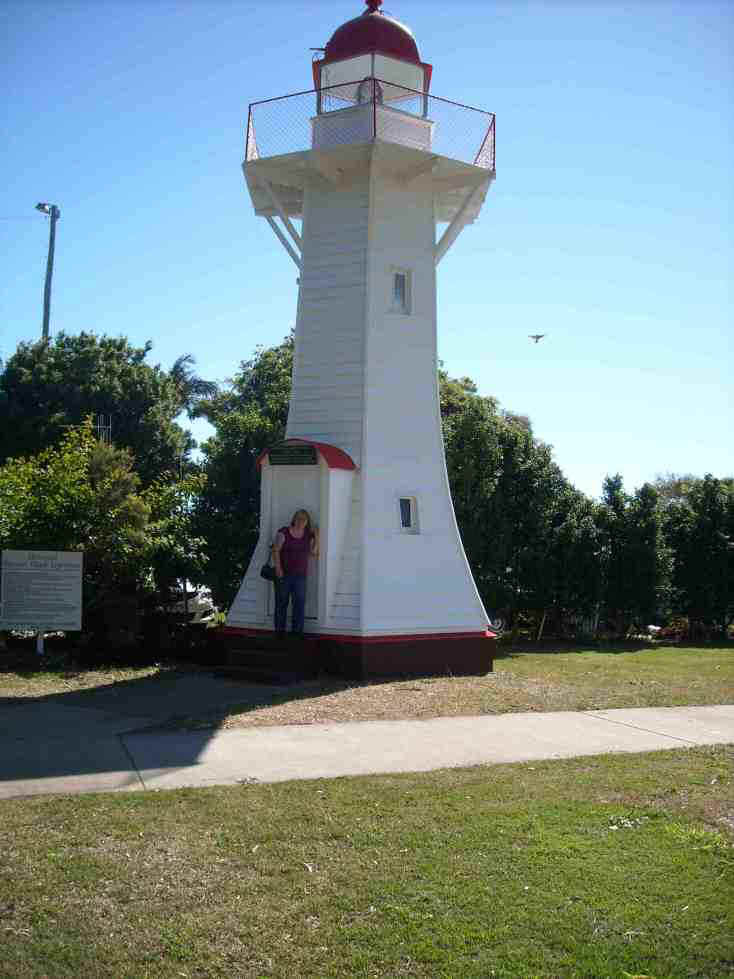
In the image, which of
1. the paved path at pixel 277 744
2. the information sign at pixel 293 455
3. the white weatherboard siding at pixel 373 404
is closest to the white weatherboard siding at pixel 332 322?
the white weatherboard siding at pixel 373 404

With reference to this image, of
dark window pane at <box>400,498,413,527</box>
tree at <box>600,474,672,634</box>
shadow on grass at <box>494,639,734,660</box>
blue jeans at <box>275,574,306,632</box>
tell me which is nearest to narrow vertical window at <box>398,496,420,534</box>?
dark window pane at <box>400,498,413,527</box>

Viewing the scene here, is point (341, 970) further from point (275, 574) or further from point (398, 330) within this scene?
point (398, 330)

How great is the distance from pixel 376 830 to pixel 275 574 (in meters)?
7.41

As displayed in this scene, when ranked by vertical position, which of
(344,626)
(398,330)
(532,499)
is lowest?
(344,626)

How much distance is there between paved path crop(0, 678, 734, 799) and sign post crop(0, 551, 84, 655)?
2.92 m

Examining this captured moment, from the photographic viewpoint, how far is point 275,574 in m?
13.2

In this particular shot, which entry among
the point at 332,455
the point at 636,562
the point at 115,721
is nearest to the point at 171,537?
the point at 332,455

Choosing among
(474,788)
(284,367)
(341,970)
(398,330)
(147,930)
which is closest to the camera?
(341,970)

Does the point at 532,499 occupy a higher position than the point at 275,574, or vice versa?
the point at 532,499

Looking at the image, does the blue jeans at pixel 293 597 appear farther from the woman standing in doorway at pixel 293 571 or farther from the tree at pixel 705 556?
the tree at pixel 705 556

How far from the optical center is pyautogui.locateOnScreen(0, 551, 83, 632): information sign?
13.4m

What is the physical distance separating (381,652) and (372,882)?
789 centimetres

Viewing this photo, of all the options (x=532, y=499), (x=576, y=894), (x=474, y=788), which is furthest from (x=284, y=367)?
(x=576, y=894)

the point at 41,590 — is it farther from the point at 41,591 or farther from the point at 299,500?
the point at 299,500
